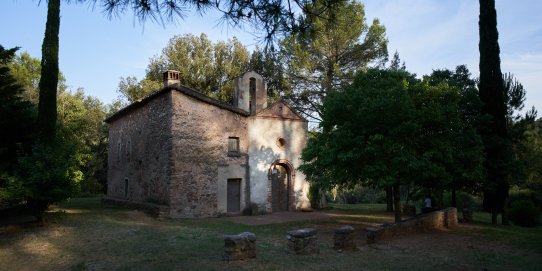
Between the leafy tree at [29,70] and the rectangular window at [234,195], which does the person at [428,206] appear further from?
the leafy tree at [29,70]

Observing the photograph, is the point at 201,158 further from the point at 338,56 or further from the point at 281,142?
the point at 338,56

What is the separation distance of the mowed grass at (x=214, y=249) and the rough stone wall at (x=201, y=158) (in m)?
2.56

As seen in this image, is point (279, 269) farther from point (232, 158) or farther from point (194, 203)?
point (232, 158)

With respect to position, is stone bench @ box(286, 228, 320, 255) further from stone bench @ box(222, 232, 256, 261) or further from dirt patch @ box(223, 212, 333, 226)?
dirt patch @ box(223, 212, 333, 226)

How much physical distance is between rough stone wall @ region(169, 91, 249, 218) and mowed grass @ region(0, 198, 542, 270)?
256 cm

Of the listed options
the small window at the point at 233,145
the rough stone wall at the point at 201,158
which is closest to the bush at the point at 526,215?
the rough stone wall at the point at 201,158

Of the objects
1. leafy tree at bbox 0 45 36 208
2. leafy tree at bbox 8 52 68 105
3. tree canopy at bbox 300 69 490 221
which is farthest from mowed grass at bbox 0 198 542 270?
leafy tree at bbox 8 52 68 105

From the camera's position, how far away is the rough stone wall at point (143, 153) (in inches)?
671

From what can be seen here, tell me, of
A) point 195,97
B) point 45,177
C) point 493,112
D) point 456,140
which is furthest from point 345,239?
point 195,97

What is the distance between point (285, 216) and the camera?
17703mm

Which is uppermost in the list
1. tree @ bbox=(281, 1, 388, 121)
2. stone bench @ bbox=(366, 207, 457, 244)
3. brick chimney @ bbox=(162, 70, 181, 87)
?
tree @ bbox=(281, 1, 388, 121)

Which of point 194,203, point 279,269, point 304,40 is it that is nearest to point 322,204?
point 194,203

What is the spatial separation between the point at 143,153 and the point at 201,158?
425cm

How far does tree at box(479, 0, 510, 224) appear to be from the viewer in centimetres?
Result: 1477
